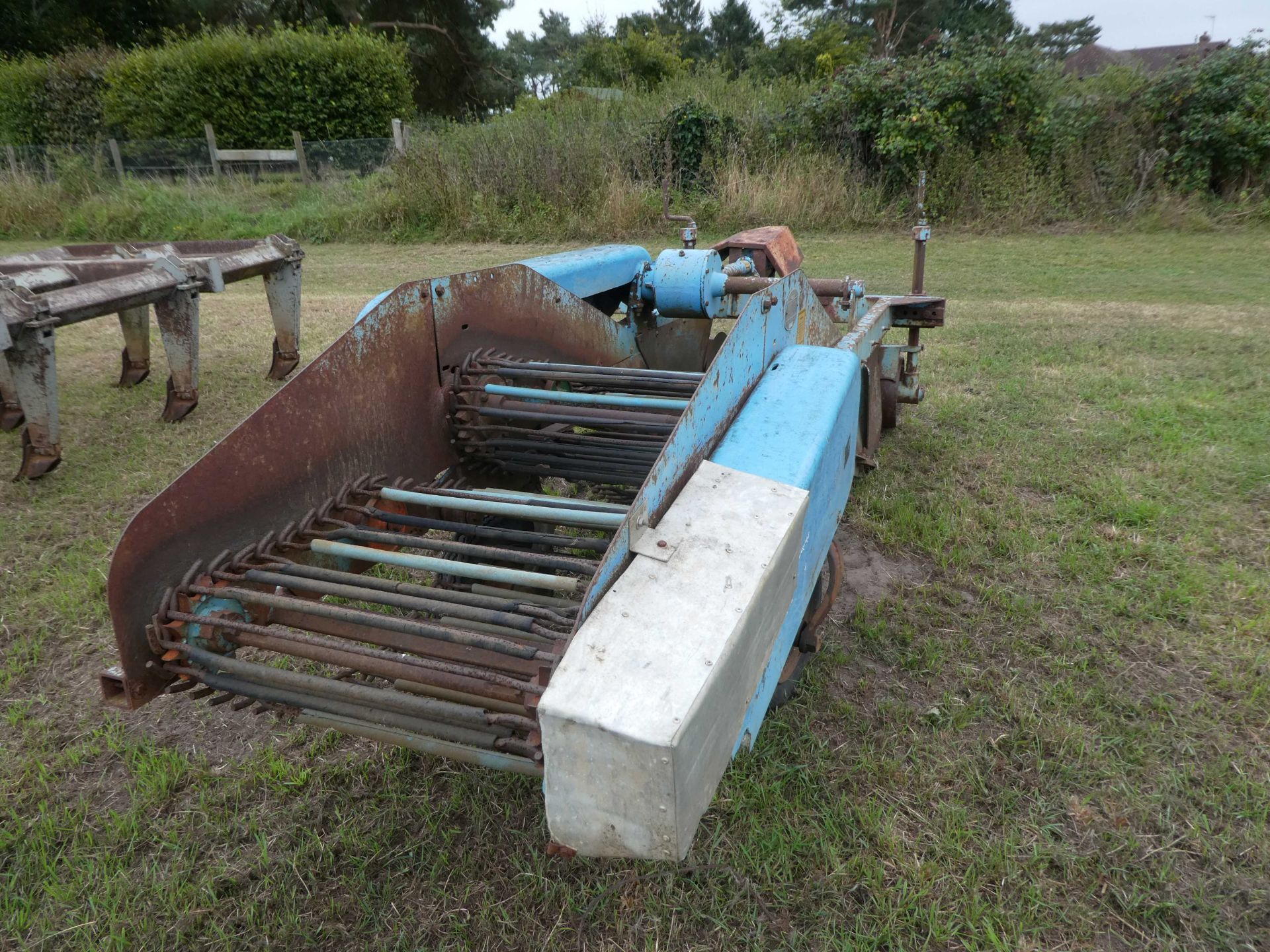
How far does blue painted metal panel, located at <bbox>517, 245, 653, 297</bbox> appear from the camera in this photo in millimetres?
3205

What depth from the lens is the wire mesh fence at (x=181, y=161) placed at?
1438cm

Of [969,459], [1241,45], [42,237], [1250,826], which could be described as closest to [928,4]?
[1241,45]

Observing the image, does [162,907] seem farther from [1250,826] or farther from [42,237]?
[42,237]

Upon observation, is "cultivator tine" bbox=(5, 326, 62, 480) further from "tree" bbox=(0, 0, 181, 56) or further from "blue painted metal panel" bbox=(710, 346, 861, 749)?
"tree" bbox=(0, 0, 181, 56)

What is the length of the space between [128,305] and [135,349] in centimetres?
147

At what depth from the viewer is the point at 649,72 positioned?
98.6 feet

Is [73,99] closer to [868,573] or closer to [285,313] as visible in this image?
[285,313]

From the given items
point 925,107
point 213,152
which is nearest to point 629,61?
point 213,152

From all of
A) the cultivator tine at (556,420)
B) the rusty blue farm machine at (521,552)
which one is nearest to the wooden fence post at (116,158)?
the rusty blue farm machine at (521,552)

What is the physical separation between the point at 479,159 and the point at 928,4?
27.2m

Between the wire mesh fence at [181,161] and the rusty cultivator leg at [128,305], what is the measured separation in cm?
957

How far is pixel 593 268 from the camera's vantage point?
336 cm

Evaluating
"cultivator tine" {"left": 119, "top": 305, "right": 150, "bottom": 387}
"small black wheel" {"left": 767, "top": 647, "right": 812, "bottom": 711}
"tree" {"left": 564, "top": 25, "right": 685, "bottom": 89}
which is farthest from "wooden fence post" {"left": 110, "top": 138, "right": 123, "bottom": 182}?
"tree" {"left": 564, "top": 25, "right": 685, "bottom": 89}

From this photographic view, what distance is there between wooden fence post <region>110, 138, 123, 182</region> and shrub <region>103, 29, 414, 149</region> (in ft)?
7.99
